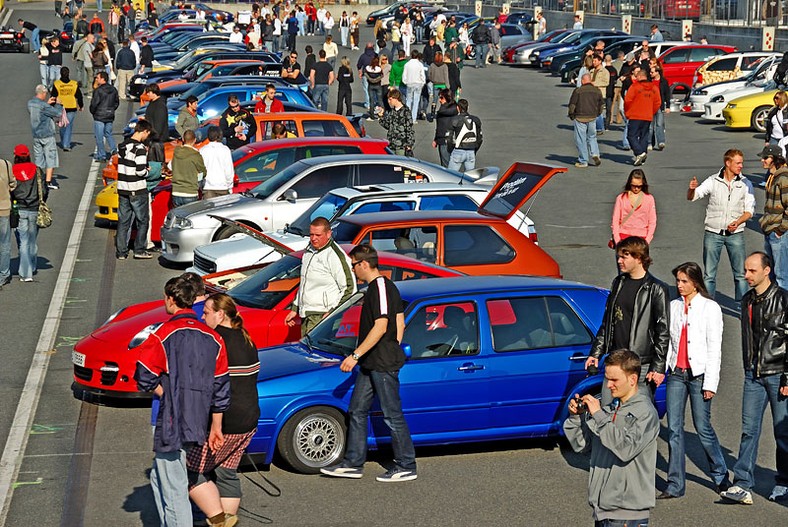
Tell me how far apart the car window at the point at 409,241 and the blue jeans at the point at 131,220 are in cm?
521

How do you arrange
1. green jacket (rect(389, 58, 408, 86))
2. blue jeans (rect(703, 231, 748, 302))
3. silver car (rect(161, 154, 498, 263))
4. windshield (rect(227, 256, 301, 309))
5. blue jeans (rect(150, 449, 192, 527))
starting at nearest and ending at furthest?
blue jeans (rect(150, 449, 192, 527)) < windshield (rect(227, 256, 301, 309)) < blue jeans (rect(703, 231, 748, 302)) < silver car (rect(161, 154, 498, 263)) < green jacket (rect(389, 58, 408, 86))

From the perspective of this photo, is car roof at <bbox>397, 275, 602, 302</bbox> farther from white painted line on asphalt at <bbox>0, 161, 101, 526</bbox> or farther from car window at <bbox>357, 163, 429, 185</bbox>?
car window at <bbox>357, 163, 429, 185</bbox>

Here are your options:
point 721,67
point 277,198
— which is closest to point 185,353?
point 277,198

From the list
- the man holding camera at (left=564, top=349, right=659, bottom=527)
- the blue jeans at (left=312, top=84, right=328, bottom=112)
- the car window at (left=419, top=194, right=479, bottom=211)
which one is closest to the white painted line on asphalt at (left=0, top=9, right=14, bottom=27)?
the blue jeans at (left=312, top=84, right=328, bottom=112)

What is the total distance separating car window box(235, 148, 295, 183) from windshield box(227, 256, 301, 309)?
713cm

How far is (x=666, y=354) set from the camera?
867cm

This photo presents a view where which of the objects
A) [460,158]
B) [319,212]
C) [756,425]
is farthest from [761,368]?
[460,158]

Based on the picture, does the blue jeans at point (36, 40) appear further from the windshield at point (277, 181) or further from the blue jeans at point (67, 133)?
the windshield at point (277, 181)

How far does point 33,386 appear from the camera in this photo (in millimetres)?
11797

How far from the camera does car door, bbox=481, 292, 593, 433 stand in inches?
378

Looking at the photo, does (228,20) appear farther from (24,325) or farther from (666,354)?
(666,354)

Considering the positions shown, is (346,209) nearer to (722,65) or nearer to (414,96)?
(414,96)

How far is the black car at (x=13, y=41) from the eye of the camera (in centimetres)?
5366

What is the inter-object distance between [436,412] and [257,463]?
1401 mm
